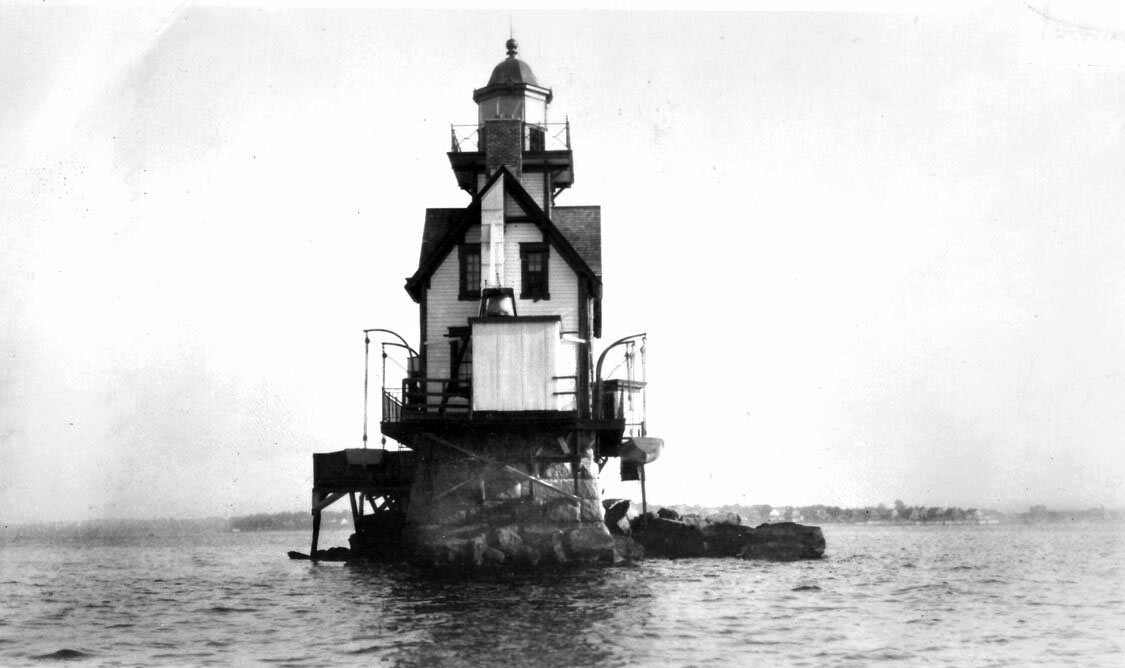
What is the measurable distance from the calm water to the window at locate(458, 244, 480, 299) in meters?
8.36

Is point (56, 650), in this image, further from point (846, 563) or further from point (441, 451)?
point (846, 563)

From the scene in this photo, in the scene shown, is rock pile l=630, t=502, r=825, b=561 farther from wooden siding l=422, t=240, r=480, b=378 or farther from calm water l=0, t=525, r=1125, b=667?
wooden siding l=422, t=240, r=480, b=378

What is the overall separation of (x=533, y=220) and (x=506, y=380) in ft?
17.9

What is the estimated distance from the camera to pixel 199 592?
30125mm

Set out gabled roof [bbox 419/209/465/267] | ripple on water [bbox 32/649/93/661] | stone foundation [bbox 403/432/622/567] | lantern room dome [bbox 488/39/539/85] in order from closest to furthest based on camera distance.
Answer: ripple on water [bbox 32/649/93/661]
stone foundation [bbox 403/432/622/567]
gabled roof [bbox 419/209/465/267]
lantern room dome [bbox 488/39/539/85]

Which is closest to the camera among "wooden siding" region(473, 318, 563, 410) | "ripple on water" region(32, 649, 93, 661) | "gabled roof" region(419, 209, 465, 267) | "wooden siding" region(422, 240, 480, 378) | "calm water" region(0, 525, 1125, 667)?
"calm water" region(0, 525, 1125, 667)

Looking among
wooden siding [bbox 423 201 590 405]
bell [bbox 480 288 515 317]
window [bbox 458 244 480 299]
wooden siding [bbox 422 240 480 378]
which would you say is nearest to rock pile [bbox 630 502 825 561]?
wooden siding [bbox 423 201 590 405]

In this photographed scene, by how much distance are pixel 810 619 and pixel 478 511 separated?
10955 mm

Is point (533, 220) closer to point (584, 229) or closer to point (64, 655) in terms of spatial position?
point (584, 229)

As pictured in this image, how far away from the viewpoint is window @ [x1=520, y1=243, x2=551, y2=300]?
105 feet

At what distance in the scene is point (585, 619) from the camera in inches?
790

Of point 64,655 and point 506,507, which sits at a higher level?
point 506,507

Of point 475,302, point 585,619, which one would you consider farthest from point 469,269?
point 585,619

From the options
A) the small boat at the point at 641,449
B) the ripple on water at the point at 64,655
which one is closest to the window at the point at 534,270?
the small boat at the point at 641,449
